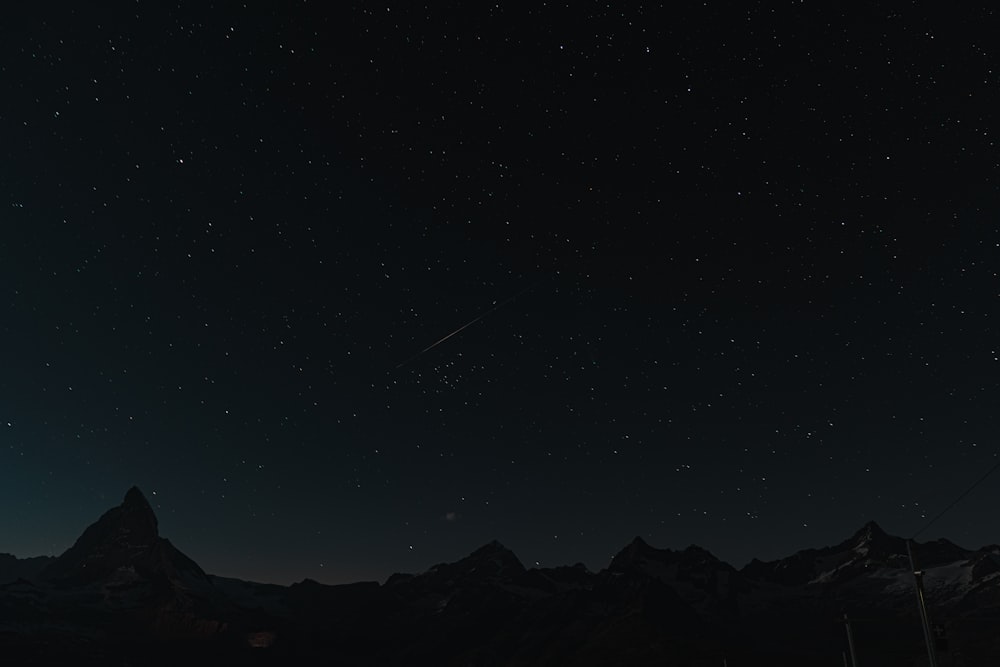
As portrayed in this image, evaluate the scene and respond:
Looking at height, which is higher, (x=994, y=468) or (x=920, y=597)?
(x=994, y=468)

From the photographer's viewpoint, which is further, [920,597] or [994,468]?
[920,597]

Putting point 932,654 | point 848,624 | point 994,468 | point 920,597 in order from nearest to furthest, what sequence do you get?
point 994,468, point 920,597, point 932,654, point 848,624

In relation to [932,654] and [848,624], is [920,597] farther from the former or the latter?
[848,624]

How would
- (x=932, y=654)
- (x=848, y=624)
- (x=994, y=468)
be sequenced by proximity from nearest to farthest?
(x=994, y=468) < (x=932, y=654) < (x=848, y=624)

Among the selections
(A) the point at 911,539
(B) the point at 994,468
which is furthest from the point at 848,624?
(B) the point at 994,468

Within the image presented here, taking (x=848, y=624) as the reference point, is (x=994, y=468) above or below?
above

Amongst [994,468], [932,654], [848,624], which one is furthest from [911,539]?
[848,624]

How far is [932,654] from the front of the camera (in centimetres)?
4012

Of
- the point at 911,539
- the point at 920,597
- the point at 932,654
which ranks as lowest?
the point at 932,654

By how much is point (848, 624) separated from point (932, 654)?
2013cm

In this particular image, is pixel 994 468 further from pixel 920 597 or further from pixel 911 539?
pixel 911 539

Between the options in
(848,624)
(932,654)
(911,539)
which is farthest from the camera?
(848,624)

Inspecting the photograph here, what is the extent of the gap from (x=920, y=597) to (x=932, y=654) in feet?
17.3

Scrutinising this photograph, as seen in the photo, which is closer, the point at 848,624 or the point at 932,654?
the point at 932,654
